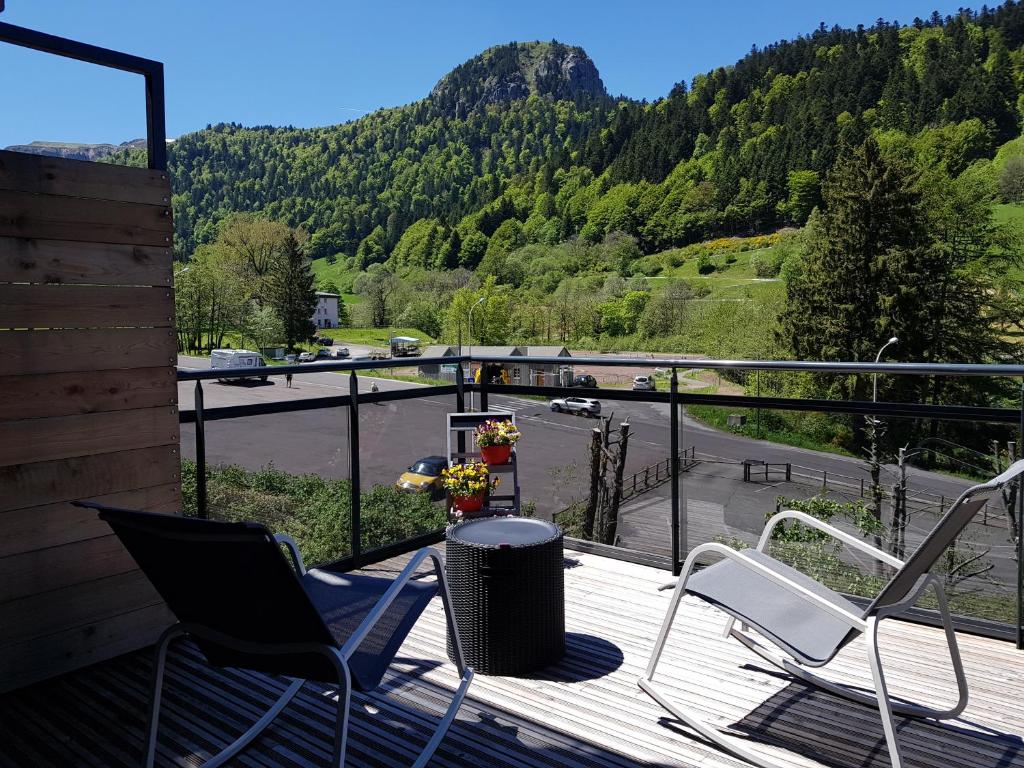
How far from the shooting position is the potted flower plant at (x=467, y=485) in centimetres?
407

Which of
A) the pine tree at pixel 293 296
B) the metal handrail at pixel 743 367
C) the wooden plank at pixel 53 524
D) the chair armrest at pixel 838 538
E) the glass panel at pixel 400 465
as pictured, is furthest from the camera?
the pine tree at pixel 293 296

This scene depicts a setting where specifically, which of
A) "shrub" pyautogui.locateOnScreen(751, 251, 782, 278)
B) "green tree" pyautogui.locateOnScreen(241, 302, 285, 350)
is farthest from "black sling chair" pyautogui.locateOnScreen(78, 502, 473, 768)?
"shrub" pyautogui.locateOnScreen(751, 251, 782, 278)

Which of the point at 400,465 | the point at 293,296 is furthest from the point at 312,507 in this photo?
the point at 293,296

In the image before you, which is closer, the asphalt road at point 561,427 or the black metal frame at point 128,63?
the black metal frame at point 128,63

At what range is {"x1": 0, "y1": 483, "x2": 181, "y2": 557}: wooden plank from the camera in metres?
2.64

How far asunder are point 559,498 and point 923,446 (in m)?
2.60

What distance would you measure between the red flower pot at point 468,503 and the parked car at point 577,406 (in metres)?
0.86

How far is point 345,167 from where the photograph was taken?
112312mm

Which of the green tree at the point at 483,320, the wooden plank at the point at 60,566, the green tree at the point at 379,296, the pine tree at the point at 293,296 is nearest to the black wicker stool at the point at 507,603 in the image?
the wooden plank at the point at 60,566

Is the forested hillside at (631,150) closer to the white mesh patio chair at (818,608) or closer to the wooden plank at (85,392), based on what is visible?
the white mesh patio chair at (818,608)

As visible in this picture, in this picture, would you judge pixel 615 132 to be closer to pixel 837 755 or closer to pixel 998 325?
pixel 998 325

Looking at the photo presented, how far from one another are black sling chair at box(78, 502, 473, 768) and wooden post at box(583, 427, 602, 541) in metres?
2.87

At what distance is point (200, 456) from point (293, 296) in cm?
5399

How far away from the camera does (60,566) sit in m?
2.76
